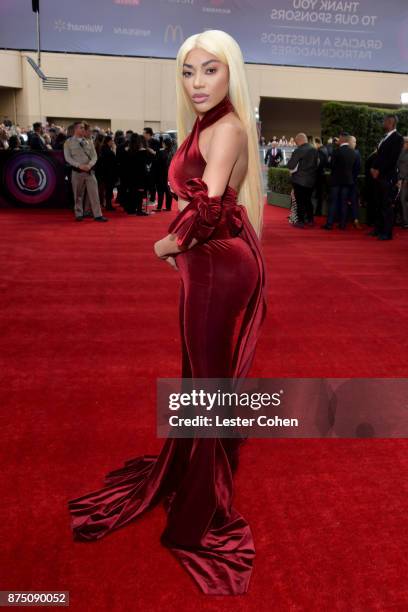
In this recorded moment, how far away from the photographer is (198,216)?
4.89ft

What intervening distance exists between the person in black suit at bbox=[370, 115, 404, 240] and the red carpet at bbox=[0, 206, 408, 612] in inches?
111

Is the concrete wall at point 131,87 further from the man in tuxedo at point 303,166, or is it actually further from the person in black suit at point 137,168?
the man in tuxedo at point 303,166

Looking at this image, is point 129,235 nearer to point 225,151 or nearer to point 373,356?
point 373,356

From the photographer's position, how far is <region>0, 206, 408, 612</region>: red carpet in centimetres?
170

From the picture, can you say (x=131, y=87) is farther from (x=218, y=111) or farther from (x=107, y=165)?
(x=218, y=111)

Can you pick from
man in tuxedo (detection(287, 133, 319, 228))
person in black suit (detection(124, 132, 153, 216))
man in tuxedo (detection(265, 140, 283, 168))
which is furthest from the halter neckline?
man in tuxedo (detection(265, 140, 283, 168))

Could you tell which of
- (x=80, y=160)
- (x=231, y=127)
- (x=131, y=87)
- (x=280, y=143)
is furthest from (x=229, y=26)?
(x=231, y=127)

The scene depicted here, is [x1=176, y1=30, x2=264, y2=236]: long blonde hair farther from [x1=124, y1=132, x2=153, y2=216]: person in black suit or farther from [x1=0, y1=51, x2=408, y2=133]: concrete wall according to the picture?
[x1=0, y1=51, x2=408, y2=133]: concrete wall

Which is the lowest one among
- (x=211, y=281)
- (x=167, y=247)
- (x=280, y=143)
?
(x=211, y=281)

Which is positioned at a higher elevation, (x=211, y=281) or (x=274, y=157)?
(x=274, y=157)

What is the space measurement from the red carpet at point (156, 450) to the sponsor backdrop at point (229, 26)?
15741 millimetres

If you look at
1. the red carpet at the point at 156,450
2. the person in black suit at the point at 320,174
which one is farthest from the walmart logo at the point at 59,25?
the red carpet at the point at 156,450

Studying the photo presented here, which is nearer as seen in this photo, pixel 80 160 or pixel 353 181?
pixel 80 160

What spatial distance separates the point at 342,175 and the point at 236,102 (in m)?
7.59
